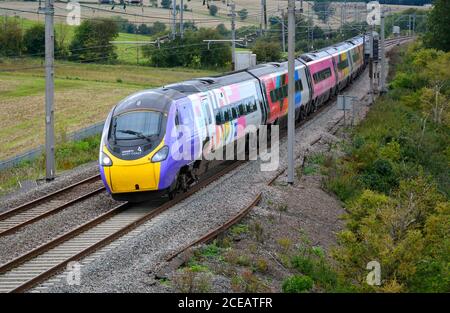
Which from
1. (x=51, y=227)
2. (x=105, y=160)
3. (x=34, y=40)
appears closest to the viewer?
(x=51, y=227)

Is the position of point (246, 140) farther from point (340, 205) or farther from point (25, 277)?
point (25, 277)

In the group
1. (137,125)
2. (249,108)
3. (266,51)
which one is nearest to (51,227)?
(137,125)

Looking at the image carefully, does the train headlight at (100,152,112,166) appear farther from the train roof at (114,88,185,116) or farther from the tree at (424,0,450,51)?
the tree at (424,0,450,51)

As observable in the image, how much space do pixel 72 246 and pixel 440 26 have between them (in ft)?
188

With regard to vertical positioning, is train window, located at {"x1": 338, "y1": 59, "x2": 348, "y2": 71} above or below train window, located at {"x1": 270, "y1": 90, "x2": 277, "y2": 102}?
below

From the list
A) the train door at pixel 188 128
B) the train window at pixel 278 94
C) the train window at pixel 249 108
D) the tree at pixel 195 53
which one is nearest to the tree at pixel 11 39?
the tree at pixel 195 53

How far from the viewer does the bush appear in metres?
14.6

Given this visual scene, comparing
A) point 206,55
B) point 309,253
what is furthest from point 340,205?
point 206,55

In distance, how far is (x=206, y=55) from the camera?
262 ft

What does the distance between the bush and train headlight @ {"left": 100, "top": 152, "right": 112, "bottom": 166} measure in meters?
6.41

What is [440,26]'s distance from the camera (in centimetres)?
6869

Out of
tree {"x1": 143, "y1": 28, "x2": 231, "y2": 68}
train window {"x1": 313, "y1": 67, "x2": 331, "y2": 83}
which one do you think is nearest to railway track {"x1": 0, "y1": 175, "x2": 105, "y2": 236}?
train window {"x1": 313, "y1": 67, "x2": 331, "y2": 83}

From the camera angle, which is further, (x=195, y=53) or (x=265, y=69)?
(x=195, y=53)

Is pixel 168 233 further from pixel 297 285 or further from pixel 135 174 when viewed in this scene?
pixel 297 285
